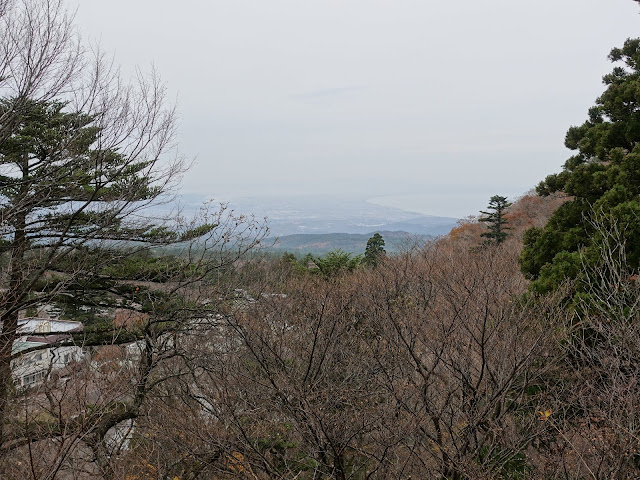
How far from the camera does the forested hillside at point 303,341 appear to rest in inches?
218

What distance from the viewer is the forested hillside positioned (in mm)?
5539

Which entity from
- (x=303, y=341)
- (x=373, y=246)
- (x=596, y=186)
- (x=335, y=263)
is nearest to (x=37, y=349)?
(x=303, y=341)

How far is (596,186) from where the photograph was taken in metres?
8.20

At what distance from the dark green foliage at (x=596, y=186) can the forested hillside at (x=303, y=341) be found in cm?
4

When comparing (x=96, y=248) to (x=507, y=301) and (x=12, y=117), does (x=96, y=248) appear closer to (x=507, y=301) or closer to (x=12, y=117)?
(x=12, y=117)

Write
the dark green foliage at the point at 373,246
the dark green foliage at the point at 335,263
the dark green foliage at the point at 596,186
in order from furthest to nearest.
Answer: the dark green foliage at the point at 373,246 → the dark green foliage at the point at 335,263 → the dark green foliage at the point at 596,186

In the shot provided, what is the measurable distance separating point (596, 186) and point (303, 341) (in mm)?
6435

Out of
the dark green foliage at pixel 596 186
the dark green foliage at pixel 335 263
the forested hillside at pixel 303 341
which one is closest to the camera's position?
the forested hillside at pixel 303 341

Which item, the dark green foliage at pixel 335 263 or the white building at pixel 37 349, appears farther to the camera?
the dark green foliage at pixel 335 263

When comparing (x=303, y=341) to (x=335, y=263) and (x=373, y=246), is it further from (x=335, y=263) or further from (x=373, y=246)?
(x=373, y=246)

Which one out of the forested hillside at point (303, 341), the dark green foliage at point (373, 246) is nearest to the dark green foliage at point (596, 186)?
the forested hillside at point (303, 341)

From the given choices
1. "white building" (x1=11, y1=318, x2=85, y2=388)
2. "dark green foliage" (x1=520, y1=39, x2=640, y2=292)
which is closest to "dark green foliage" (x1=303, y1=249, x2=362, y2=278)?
"dark green foliage" (x1=520, y1=39, x2=640, y2=292)

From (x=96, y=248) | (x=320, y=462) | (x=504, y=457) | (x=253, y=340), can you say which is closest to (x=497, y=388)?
(x=504, y=457)

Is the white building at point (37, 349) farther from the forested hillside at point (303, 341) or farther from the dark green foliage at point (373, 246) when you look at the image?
the dark green foliage at point (373, 246)
